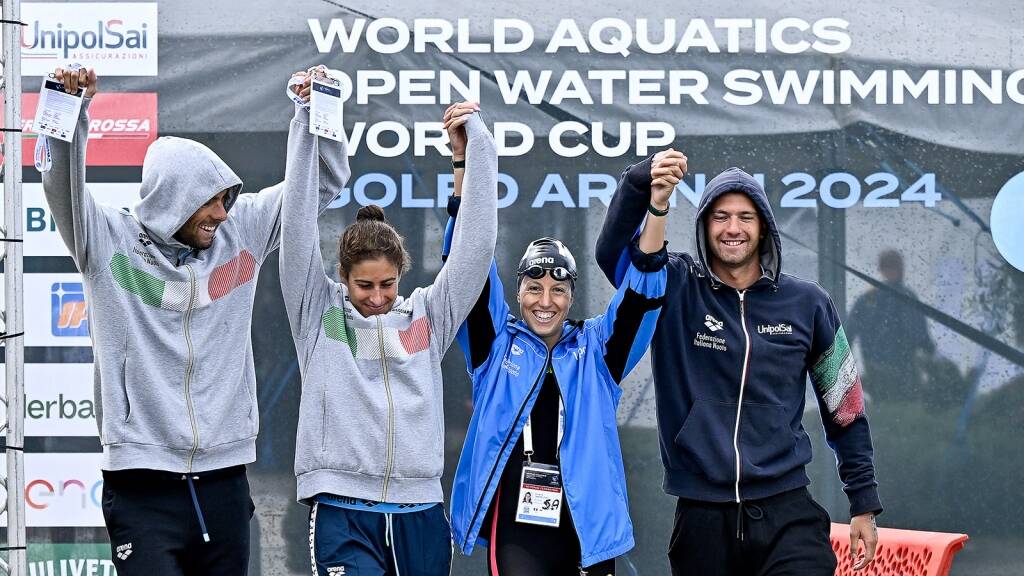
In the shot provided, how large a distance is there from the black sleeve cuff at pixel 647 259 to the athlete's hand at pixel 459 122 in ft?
1.67

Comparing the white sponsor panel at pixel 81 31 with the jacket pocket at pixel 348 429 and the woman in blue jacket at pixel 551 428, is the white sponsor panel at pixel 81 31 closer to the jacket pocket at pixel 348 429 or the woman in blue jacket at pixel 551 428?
the woman in blue jacket at pixel 551 428

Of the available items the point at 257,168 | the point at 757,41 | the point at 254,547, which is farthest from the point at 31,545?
the point at 757,41

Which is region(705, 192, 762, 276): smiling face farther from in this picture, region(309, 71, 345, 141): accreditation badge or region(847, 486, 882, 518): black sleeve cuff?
region(309, 71, 345, 141): accreditation badge

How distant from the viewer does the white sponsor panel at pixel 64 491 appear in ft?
16.2

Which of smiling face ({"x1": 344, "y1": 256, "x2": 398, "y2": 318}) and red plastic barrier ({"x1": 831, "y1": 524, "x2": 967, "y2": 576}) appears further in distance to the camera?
red plastic barrier ({"x1": 831, "y1": 524, "x2": 967, "y2": 576})

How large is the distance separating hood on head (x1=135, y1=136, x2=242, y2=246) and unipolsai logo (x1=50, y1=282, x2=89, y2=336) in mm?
2126

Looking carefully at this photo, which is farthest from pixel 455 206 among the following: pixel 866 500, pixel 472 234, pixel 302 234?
pixel 866 500

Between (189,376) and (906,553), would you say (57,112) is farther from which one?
(906,553)

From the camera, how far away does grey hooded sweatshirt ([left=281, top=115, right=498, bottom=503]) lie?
2932 millimetres

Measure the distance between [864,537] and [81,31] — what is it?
3.64 meters

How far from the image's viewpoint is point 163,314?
2941 mm

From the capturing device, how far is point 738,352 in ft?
10.2

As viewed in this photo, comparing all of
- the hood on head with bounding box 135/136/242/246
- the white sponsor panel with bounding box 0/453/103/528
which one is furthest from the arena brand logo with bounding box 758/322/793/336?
the white sponsor panel with bounding box 0/453/103/528

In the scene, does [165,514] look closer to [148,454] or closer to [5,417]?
[148,454]
